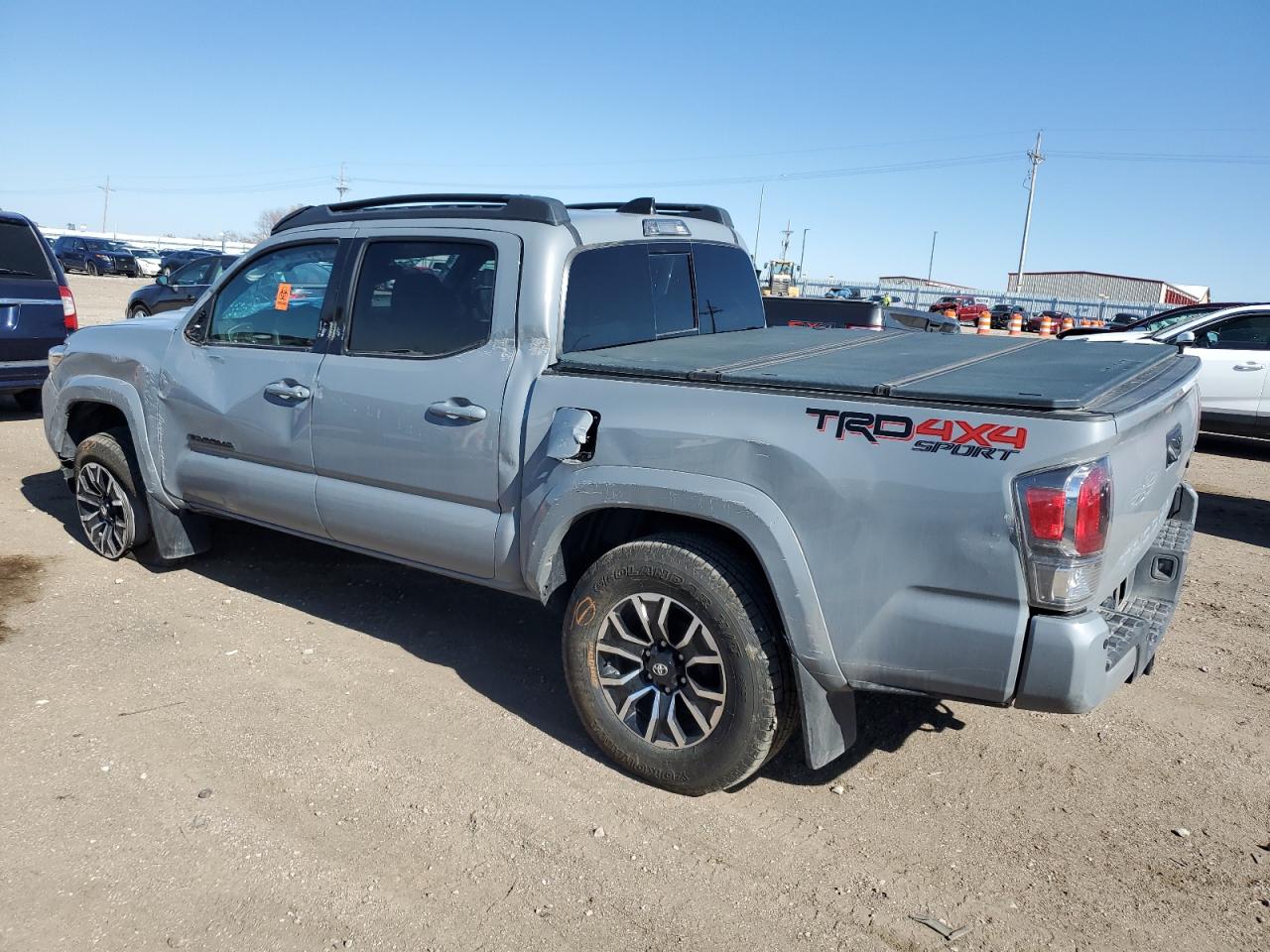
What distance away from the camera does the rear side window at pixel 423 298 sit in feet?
13.0

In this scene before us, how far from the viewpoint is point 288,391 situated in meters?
4.45

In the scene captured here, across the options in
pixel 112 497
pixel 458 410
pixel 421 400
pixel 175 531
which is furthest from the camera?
pixel 112 497

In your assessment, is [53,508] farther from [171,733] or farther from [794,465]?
[794,465]

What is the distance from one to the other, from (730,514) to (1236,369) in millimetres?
9300

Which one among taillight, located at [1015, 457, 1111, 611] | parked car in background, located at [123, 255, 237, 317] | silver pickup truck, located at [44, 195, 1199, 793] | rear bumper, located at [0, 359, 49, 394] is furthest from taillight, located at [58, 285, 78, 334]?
taillight, located at [1015, 457, 1111, 611]

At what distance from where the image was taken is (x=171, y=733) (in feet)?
12.6

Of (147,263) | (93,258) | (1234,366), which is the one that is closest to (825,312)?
(1234,366)

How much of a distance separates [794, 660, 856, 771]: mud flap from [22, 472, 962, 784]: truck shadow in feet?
1.60

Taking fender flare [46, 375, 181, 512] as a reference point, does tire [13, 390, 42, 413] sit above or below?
below

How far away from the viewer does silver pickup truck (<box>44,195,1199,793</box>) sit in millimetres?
2781

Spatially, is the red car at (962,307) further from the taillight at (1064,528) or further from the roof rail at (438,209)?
the taillight at (1064,528)

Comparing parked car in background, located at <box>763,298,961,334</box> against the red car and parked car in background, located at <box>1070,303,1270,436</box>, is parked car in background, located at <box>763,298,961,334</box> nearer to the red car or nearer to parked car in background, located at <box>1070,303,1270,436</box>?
parked car in background, located at <box>1070,303,1270,436</box>

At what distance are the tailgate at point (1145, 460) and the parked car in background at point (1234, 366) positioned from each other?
23.5 feet

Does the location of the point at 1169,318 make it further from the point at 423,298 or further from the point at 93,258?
the point at 93,258
